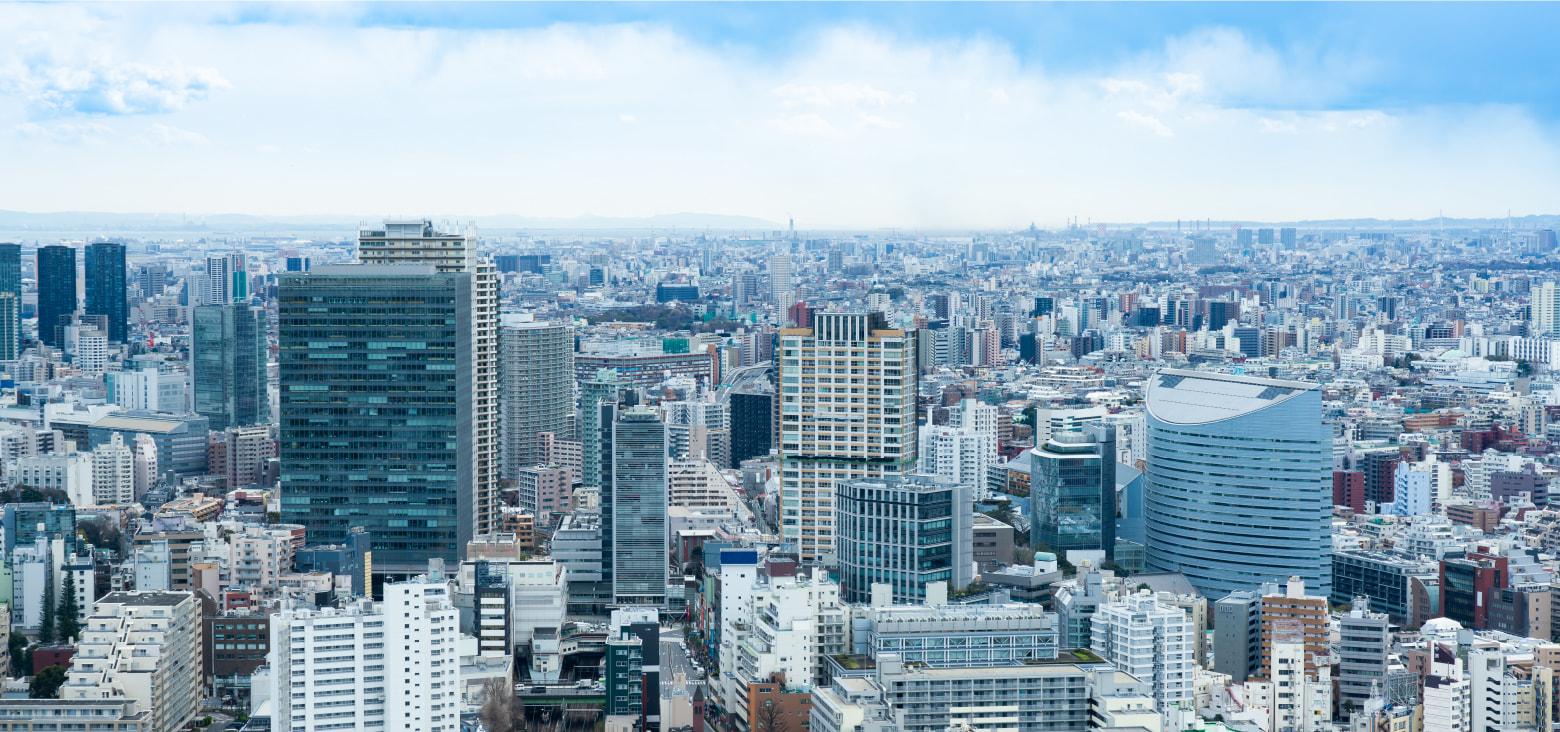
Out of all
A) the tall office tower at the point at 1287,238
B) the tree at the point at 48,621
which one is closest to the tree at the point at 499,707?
the tree at the point at 48,621

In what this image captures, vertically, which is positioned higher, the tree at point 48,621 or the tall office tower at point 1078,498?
the tall office tower at point 1078,498

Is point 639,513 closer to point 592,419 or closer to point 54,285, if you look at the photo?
point 592,419

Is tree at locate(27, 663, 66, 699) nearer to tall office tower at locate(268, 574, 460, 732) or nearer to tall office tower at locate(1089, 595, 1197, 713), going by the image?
tall office tower at locate(268, 574, 460, 732)

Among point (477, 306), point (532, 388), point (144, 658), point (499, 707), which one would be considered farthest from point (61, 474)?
point (499, 707)

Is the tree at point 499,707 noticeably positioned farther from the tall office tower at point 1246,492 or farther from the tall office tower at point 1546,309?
the tall office tower at point 1546,309

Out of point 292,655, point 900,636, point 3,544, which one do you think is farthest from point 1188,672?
point 3,544
